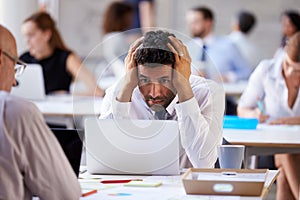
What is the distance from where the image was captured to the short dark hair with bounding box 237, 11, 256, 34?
32.6 feet

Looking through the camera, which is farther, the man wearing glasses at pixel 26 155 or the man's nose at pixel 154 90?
the man's nose at pixel 154 90

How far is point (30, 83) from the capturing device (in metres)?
5.70

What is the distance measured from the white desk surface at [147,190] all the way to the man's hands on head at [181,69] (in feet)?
1.03

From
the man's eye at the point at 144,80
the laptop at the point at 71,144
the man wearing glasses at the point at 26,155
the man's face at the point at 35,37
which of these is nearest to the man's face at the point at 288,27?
the man's face at the point at 35,37

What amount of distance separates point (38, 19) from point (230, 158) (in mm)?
3784

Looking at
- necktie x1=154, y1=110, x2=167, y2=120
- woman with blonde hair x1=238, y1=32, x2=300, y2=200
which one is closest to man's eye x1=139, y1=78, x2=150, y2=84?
necktie x1=154, y1=110, x2=167, y2=120

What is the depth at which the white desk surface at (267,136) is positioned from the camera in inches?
153

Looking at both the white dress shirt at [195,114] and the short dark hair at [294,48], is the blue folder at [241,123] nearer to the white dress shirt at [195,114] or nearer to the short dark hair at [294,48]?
the short dark hair at [294,48]

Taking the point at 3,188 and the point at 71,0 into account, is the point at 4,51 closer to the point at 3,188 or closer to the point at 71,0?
the point at 3,188

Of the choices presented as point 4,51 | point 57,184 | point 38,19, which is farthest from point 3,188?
point 38,19

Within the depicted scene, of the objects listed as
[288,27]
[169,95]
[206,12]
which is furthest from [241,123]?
[206,12]

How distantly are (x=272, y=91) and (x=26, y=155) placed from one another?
3.01 meters

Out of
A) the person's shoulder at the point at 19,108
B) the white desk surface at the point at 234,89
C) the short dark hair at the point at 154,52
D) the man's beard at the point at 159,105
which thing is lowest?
the white desk surface at the point at 234,89

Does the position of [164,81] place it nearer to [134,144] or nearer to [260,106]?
[134,144]
